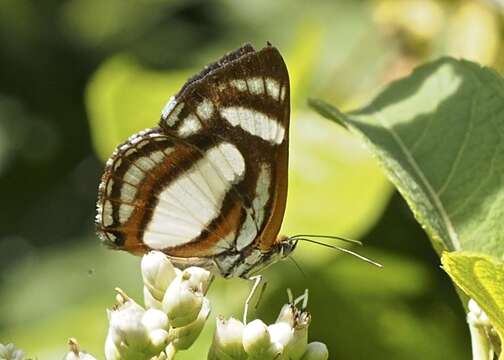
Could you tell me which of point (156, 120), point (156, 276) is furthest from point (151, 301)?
point (156, 120)

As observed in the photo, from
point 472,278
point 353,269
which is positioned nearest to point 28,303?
point 353,269

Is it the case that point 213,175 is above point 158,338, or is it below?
above

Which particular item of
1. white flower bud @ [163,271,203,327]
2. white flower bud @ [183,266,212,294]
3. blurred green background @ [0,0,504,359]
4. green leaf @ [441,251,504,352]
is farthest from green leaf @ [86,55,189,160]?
green leaf @ [441,251,504,352]

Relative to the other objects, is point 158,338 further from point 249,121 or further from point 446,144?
point 446,144

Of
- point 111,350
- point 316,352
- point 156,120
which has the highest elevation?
point 156,120

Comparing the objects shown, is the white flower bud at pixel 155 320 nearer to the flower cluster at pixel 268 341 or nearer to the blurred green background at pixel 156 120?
the flower cluster at pixel 268 341
